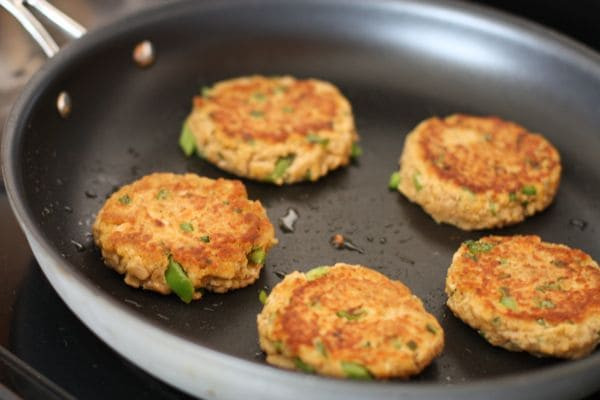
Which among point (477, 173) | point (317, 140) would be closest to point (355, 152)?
point (317, 140)

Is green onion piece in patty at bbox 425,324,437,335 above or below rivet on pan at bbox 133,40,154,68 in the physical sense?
below

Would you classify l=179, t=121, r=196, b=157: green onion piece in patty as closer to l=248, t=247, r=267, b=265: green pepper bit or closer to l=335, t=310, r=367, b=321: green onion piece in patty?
l=248, t=247, r=267, b=265: green pepper bit

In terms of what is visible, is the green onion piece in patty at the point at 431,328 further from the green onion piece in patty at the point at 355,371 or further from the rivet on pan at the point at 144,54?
the rivet on pan at the point at 144,54

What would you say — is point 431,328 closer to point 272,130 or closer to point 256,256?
point 256,256

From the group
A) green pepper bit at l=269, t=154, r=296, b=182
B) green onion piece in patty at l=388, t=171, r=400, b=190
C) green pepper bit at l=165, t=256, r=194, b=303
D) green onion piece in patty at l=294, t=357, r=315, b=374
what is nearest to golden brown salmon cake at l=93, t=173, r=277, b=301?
green pepper bit at l=165, t=256, r=194, b=303

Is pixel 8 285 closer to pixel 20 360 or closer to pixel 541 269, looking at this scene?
pixel 20 360

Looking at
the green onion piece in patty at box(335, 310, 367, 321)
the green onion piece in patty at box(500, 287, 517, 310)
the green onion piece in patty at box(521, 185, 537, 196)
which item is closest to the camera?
the green onion piece in patty at box(335, 310, 367, 321)
